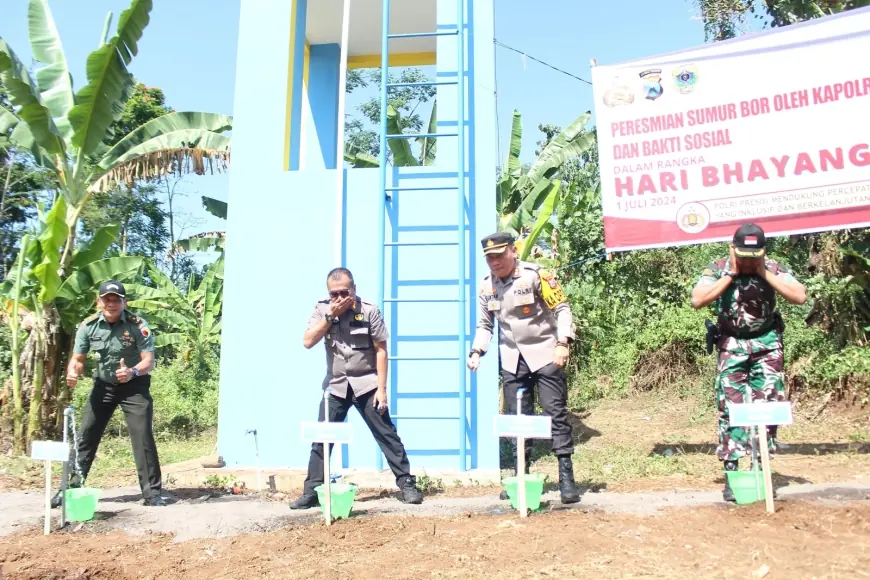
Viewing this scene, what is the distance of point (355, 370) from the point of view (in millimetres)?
5332

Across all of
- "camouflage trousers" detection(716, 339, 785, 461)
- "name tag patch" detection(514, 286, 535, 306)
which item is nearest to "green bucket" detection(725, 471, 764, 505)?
"camouflage trousers" detection(716, 339, 785, 461)

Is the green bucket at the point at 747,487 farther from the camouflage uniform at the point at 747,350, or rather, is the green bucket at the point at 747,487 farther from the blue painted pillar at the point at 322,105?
the blue painted pillar at the point at 322,105

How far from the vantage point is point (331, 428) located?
4.70 m

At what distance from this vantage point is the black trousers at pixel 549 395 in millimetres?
4922

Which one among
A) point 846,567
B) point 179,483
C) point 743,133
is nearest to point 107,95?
point 179,483

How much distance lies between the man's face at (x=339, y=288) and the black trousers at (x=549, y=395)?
1.26 m

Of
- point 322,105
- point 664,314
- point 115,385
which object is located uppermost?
point 322,105

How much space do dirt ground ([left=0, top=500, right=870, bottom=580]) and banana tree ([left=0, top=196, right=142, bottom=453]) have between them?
4245 millimetres

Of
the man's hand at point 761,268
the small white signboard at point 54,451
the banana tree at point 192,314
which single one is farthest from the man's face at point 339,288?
the banana tree at point 192,314

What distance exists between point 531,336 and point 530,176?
8887 mm

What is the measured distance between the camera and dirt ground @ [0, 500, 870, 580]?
3531 mm

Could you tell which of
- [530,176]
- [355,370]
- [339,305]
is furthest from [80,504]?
[530,176]

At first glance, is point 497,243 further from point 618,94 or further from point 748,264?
point 618,94

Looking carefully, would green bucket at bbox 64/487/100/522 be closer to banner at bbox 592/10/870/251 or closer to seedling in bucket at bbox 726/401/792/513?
seedling in bucket at bbox 726/401/792/513
